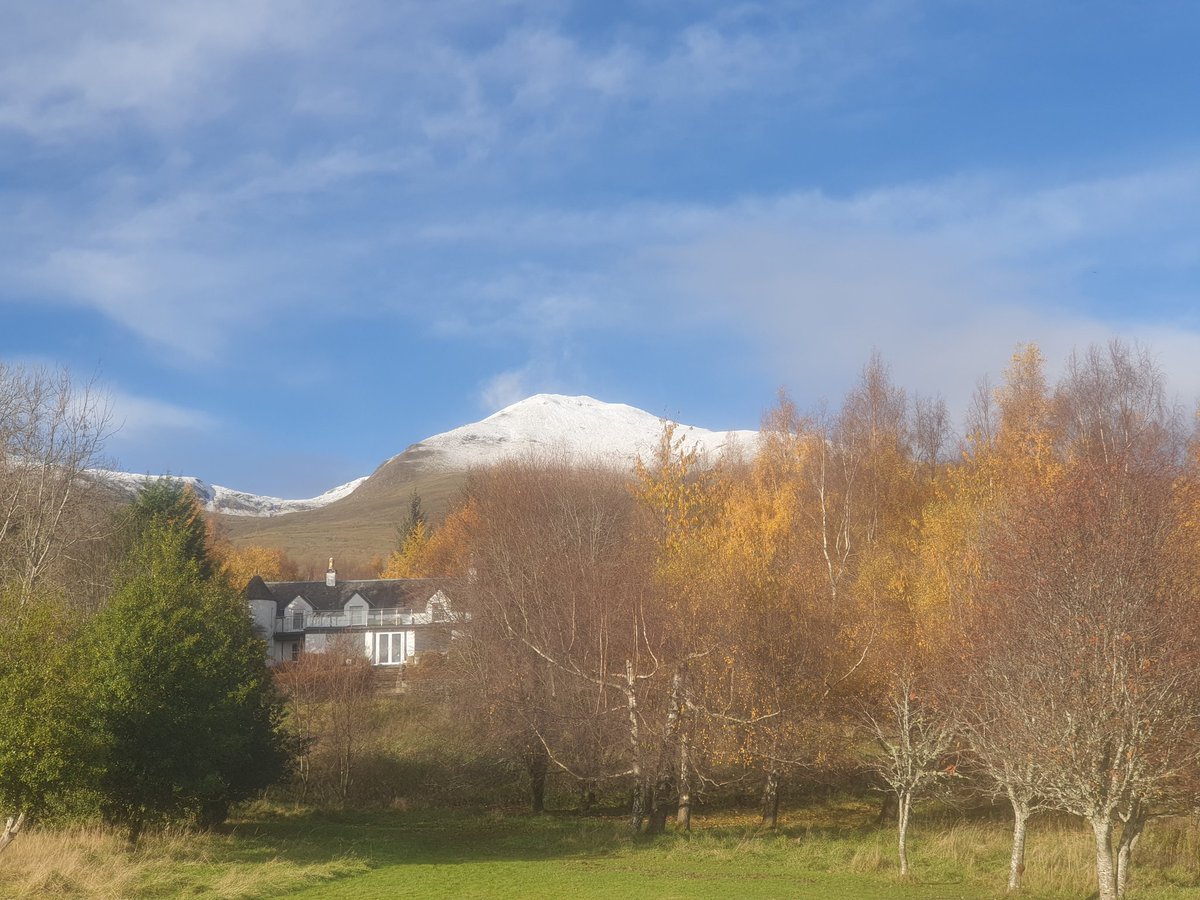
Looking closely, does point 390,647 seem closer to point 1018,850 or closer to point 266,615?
point 266,615

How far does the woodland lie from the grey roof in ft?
67.0

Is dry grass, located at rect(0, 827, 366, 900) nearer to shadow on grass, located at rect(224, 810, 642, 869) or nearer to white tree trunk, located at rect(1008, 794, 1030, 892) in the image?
shadow on grass, located at rect(224, 810, 642, 869)

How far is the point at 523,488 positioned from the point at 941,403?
28494mm

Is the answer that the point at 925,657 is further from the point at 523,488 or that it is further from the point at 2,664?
the point at 523,488

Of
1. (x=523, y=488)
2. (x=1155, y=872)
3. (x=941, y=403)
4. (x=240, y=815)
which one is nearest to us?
(x=1155, y=872)

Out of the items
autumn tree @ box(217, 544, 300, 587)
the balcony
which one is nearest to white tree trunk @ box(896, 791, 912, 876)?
the balcony

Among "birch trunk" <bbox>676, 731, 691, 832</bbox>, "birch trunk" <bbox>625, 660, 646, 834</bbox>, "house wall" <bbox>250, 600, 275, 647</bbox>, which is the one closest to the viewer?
"birch trunk" <bbox>676, 731, 691, 832</bbox>

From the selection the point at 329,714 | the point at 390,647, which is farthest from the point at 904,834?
the point at 390,647

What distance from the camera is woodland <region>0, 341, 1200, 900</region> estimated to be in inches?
850

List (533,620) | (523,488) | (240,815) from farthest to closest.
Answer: (523,488), (533,620), (240,815)

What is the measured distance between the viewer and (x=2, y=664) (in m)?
22.3

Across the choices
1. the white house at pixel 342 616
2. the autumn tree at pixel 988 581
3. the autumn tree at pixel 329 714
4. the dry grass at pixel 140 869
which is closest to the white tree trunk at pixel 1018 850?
the autumn tree at pixel 988 581

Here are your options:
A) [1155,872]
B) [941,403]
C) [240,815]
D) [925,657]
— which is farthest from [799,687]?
[941,403]

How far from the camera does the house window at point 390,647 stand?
7331 cm
